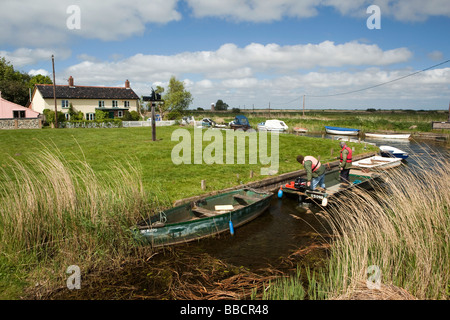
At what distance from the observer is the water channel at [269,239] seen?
799 cm

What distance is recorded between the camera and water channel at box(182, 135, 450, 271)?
7.99 meters

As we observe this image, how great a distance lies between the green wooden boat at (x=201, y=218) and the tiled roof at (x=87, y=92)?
1830 inches

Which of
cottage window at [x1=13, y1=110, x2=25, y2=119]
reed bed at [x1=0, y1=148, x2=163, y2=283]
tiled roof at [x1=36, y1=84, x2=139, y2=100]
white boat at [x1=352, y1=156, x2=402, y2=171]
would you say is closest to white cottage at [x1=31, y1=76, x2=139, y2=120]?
tiled roof at [x1=36, y1=84, x2=139, y2=100]

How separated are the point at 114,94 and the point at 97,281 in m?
52.8

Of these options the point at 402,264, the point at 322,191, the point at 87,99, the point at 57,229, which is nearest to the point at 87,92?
the point at 87,99

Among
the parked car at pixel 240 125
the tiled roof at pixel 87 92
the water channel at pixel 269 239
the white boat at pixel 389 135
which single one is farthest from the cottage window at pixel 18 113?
the white boat at pixel 389 135

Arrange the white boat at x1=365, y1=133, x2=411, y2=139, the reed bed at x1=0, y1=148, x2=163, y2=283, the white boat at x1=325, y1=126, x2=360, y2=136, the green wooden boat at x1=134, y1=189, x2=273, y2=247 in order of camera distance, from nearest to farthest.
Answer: the reed bed at x1=0, y1=148, x2=163, y2=283
the green wooden boat at x1=134, y1=189, x2=273, y2=247
the white boat at x1=365, y1=133, x2=411, y2=139
the white boat at x1=325, y1=126, x2=360, y2=136

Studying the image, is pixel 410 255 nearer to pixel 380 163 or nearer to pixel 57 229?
pixel 57 229

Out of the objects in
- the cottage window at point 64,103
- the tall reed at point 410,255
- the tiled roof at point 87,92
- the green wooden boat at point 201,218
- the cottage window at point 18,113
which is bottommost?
the green wooden boat at point 201,218

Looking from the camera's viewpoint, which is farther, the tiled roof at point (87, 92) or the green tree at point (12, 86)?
the green tree at point (12, 86)

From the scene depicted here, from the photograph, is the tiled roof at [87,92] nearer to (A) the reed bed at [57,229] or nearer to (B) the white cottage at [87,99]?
(B) the white cottage at [87,99]

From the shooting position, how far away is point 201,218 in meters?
8.57

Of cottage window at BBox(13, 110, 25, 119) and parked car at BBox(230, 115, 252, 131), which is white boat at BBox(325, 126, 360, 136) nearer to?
parked car at BBox(230, 115, 252, 131)

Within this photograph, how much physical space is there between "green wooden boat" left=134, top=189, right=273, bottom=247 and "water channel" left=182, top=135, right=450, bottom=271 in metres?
0.31
